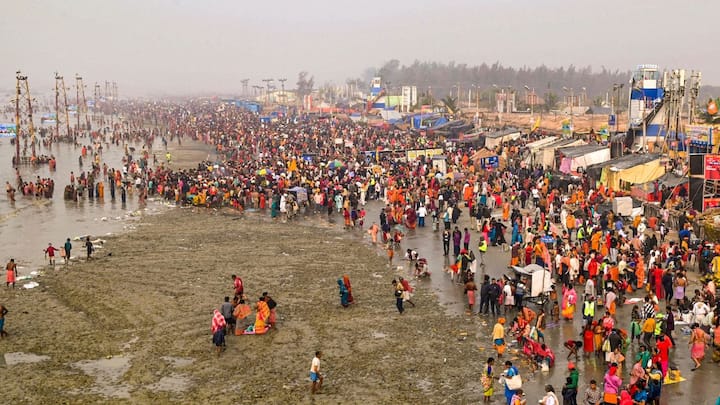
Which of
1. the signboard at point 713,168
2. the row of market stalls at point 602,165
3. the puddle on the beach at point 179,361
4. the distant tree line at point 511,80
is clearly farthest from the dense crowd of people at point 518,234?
the distant tree line at point 511,80

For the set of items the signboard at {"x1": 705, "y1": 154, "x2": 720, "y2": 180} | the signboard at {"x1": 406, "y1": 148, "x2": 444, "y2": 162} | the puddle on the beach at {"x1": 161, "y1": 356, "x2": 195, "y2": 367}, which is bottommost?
the puddle on the beach at {"x1": 161, "y1": 356, "x2": 195, "y2": 367}

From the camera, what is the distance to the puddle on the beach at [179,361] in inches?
514

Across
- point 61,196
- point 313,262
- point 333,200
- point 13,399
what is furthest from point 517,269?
point 61,196

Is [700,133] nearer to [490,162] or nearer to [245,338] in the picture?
[490,162]

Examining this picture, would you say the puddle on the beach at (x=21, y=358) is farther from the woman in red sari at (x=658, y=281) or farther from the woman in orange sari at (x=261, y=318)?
the woman in red sari at (x=658, y=281)

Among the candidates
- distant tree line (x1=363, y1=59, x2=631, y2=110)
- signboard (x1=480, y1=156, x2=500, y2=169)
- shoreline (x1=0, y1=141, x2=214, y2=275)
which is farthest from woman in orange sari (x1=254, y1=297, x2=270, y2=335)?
distant tree line (x1=363, y1=59, x2=631, y2=110)

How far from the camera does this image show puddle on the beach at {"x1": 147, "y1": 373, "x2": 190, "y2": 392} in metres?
12.0

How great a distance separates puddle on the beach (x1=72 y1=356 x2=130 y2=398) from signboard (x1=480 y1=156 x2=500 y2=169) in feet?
84.6

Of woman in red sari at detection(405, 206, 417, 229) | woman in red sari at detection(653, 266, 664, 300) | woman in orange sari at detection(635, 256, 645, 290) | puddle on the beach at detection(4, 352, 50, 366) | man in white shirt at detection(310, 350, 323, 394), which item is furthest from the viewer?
woman in red sari at detection(405, 206, 417, 229)

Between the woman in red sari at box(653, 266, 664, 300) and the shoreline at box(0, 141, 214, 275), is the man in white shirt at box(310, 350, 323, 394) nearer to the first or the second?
the woman in red sari at box(653, 266, 664, 300)

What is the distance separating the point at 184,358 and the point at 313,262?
24.3 feet

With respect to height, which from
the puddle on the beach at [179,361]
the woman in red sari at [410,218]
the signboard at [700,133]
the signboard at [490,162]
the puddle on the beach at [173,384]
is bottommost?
the puddle on the beach at [173,384]

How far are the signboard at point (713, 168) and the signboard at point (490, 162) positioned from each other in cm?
1420

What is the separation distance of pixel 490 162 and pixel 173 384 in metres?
26.7
